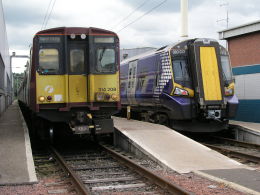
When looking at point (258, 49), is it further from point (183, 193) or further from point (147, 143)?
point (183, 193)

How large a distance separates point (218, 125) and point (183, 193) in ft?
26.0

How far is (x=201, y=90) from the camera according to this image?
1280 cm

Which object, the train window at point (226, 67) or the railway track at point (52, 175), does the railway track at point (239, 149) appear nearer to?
the train window at point (226, 67)

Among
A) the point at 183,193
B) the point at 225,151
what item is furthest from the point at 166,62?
the point at 183,193

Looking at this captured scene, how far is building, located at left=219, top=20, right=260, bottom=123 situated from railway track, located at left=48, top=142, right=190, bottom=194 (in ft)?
27.6

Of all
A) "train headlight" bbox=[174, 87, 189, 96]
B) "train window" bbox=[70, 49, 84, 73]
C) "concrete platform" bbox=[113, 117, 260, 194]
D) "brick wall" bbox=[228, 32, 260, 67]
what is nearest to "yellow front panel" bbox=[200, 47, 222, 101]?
"train headlight" bbox=[174, 87, 189, 96]

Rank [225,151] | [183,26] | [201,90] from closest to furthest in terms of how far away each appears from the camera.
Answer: [225,151] → [201,90] → [183,26]

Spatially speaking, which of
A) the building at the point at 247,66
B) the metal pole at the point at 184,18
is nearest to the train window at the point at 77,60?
the building at the point at 247,66

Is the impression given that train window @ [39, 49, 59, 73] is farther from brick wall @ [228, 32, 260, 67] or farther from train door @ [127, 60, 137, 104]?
brick wall @ [228, 32, 260, 67]

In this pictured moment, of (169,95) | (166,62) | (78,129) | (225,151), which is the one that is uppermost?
(166,62)

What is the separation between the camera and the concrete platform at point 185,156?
6.90 meters

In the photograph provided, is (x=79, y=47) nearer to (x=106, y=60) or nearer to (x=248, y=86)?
(x=106, y=60)

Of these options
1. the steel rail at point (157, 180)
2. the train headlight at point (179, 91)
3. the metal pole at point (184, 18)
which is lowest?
the steel rail at point (157, 180)

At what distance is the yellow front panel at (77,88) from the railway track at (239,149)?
4372 mm
